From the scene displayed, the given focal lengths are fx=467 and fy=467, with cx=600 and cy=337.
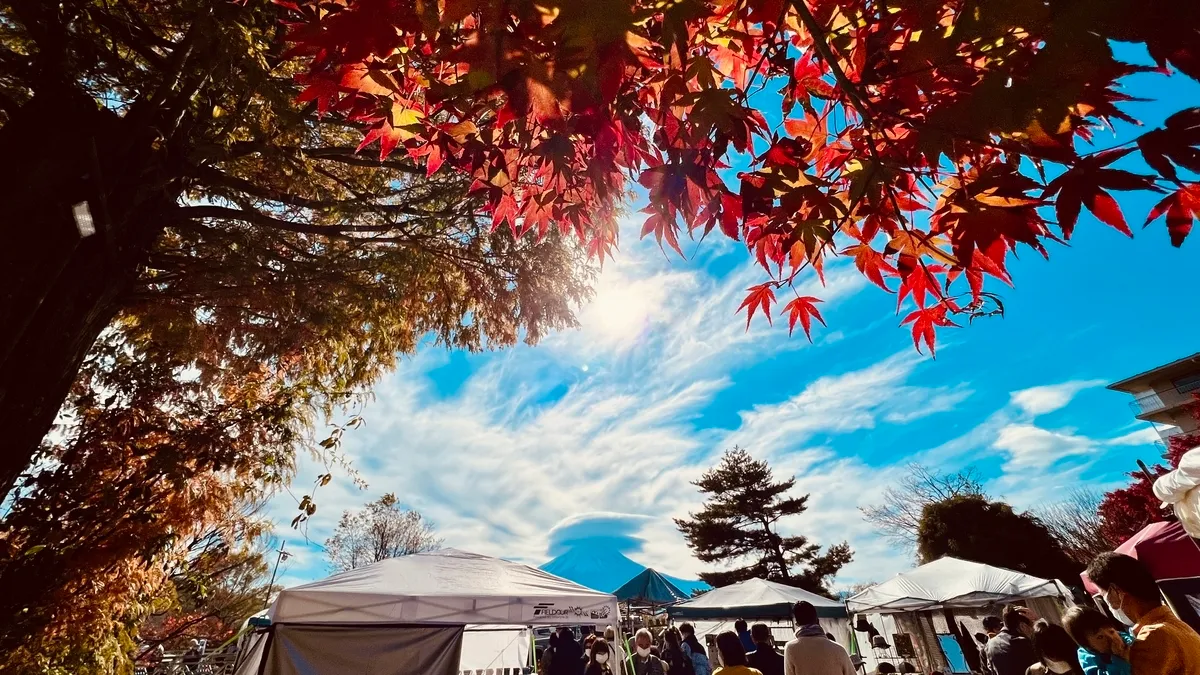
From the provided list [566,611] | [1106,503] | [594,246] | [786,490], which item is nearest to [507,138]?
[594,246]

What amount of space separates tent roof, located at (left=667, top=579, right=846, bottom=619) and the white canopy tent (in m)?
5.62

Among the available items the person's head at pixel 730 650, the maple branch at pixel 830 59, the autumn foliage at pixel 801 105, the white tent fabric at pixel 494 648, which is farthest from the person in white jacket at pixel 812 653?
the maple branch at pixel 830 59

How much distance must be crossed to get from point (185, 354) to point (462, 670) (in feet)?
14.9

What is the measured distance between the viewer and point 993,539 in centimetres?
1609

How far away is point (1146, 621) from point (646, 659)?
6321 mm

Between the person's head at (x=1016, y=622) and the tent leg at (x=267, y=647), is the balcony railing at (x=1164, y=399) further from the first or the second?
the tent leg at (x=267, y=647)

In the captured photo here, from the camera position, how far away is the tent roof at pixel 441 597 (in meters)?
4.36

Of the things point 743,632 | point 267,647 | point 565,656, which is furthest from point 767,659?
point 267,647

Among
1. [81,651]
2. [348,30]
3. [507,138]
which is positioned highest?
[507,138]

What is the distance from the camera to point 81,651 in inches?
119

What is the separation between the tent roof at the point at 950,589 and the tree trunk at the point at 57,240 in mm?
10467

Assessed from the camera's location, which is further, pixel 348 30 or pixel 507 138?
pixel 507 138

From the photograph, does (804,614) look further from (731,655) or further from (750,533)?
(750,533)

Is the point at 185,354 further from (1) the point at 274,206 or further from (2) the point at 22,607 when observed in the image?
(2) the point at 22,607
